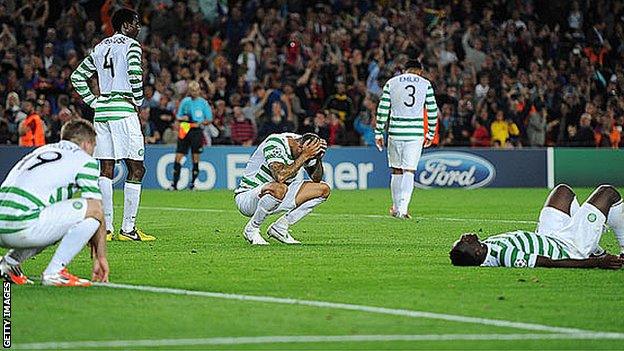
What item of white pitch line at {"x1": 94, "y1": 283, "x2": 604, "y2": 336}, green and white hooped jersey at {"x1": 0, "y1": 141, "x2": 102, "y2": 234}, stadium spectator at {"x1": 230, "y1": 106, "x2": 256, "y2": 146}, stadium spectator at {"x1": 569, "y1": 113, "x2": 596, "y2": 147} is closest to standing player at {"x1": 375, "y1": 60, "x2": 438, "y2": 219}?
stadium spectator at {"x1": 230, "y1": 106, "x2": 256, "y2": 146}

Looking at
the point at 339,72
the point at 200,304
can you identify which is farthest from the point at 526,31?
the point at 200,304

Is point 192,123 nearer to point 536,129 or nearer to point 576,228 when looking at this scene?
point 536,129

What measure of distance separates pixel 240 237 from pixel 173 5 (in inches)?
660

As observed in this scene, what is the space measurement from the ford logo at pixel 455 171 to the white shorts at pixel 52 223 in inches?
772

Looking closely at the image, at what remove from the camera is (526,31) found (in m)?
33.9

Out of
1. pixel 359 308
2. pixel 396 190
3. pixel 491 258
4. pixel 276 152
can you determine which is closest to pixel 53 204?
pixel 359 308

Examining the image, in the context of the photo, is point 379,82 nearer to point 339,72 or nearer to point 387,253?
point 339,72

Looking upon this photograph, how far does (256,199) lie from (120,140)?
1.81m

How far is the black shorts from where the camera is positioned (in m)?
26.9

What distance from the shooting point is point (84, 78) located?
1530cm

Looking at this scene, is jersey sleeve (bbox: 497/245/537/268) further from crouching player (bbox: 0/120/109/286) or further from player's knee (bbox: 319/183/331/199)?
crouching player (bbox: 0/120/109/286)

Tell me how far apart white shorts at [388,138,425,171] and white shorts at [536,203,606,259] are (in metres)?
8.47

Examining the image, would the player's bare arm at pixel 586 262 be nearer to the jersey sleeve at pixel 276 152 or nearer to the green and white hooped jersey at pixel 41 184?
the jersey sleeve at pixel 276 152

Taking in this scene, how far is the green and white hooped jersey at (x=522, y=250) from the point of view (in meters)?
11.4
